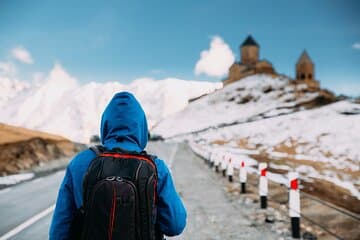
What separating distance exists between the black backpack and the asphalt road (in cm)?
391

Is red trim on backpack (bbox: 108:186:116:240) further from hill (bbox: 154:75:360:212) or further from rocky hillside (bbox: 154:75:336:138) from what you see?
rocky hillside (bbox: 154:75:336:138)

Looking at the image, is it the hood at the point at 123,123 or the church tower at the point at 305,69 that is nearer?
the hood at the point at 123,123

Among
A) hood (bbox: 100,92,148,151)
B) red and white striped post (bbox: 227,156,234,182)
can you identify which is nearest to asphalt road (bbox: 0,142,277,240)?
red and white striped post (bbox: 227,156,234,182)

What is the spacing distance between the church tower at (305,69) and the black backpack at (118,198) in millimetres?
122264

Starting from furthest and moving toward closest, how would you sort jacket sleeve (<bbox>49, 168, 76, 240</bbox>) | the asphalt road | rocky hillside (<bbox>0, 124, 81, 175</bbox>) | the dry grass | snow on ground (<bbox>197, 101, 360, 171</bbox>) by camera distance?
snow on ground (<bbox>197, 101, 360, 171</bbox>) < the dry grass < rocky hillside (<bbox>0, 124, 81, 175</bbox>) < the asphalt road < jacket sleeve (<bbox>49, 168, 76, 240</bbox>)

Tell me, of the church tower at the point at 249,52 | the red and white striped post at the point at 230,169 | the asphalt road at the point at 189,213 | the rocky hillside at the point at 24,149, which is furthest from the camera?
the church tower at the point at 249,52

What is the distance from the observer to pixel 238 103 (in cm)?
10300

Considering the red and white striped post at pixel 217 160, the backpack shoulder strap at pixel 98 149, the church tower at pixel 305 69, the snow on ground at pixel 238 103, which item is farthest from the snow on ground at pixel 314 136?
the church tower at pixel 305 69

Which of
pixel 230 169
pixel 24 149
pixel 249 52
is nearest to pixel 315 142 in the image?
pixel 230 169

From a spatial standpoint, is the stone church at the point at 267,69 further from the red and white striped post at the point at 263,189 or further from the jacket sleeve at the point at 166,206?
the jacket sleeve at the point at 166,206

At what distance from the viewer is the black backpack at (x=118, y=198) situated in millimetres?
2342

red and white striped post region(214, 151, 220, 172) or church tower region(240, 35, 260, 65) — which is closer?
red and white striped post region(214, 151, 220, 172)

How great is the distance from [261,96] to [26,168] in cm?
8997

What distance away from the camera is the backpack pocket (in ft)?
7.67
